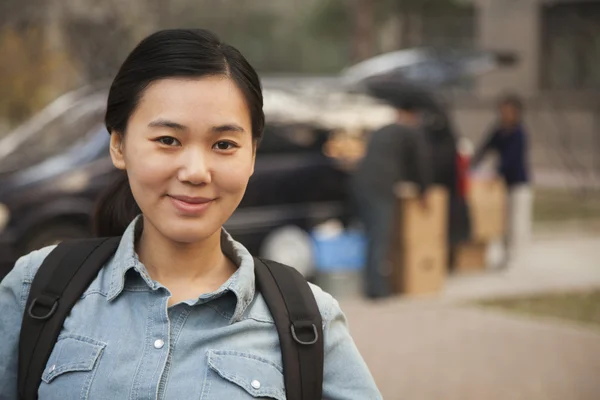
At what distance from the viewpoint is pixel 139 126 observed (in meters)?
2.14

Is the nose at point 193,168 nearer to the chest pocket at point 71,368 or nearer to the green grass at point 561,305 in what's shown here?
the chest pocket at point 71,368

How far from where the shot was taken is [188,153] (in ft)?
6.90

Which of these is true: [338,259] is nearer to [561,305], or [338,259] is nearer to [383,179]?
[383,179]

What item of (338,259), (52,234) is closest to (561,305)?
(338,259)

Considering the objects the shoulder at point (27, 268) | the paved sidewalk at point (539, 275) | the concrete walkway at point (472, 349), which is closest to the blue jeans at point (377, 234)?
the concrete walkway at point (472, 349)

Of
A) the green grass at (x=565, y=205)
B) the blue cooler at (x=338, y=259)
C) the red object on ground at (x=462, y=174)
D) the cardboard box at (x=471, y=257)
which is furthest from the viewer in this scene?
the green grass at (x=565, y=205)

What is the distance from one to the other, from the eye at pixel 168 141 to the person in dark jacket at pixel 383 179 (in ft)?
25.5

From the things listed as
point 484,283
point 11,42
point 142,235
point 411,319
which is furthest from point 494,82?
point 142,235

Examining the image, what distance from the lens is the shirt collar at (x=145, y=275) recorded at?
84.2 inches

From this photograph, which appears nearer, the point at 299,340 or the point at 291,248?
the point at 299,340

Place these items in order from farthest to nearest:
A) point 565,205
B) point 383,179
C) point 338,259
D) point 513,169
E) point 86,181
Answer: point 565,205 < point 513,169 < point 338,259 < point 383,179 < point 86,181

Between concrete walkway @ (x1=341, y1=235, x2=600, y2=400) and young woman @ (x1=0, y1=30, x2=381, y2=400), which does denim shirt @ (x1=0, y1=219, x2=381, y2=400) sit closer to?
young woman @ (x1=0, y1=30, x2=381, y2=400)

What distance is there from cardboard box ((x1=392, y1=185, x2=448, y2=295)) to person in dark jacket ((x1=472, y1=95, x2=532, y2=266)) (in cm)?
200

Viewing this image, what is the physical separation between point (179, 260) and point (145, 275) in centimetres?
9
